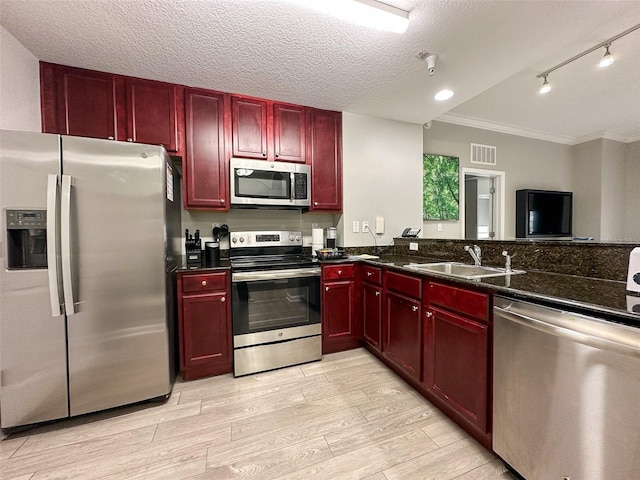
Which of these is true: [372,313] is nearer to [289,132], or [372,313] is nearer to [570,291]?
[570,291]

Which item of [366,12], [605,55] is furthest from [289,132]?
[605,55]

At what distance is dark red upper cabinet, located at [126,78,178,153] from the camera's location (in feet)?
7.23

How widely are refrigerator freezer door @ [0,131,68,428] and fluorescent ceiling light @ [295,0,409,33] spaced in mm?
1787

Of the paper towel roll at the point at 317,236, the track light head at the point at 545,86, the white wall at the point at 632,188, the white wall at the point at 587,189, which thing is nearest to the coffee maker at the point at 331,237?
the paper towel roll at the point at 317,236

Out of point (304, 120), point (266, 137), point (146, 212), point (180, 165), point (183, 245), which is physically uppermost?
point (304, 120)

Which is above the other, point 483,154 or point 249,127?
point 483,154

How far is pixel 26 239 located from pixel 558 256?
128 inches

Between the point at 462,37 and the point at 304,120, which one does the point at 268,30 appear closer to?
the point at 304,120

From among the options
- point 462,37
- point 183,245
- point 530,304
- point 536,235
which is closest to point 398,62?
point 462,37

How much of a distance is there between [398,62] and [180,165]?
2165mm

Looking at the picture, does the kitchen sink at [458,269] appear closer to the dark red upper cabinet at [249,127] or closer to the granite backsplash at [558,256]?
the granite backsplash at [558,256]

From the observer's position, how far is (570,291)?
1.17m

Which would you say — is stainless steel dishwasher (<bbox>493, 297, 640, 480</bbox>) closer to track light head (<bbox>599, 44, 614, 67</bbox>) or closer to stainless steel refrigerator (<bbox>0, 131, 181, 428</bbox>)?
stainless steel refrigerator (<bbox>0, 131, 181, 428</bbox>)

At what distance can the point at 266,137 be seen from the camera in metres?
2.61
